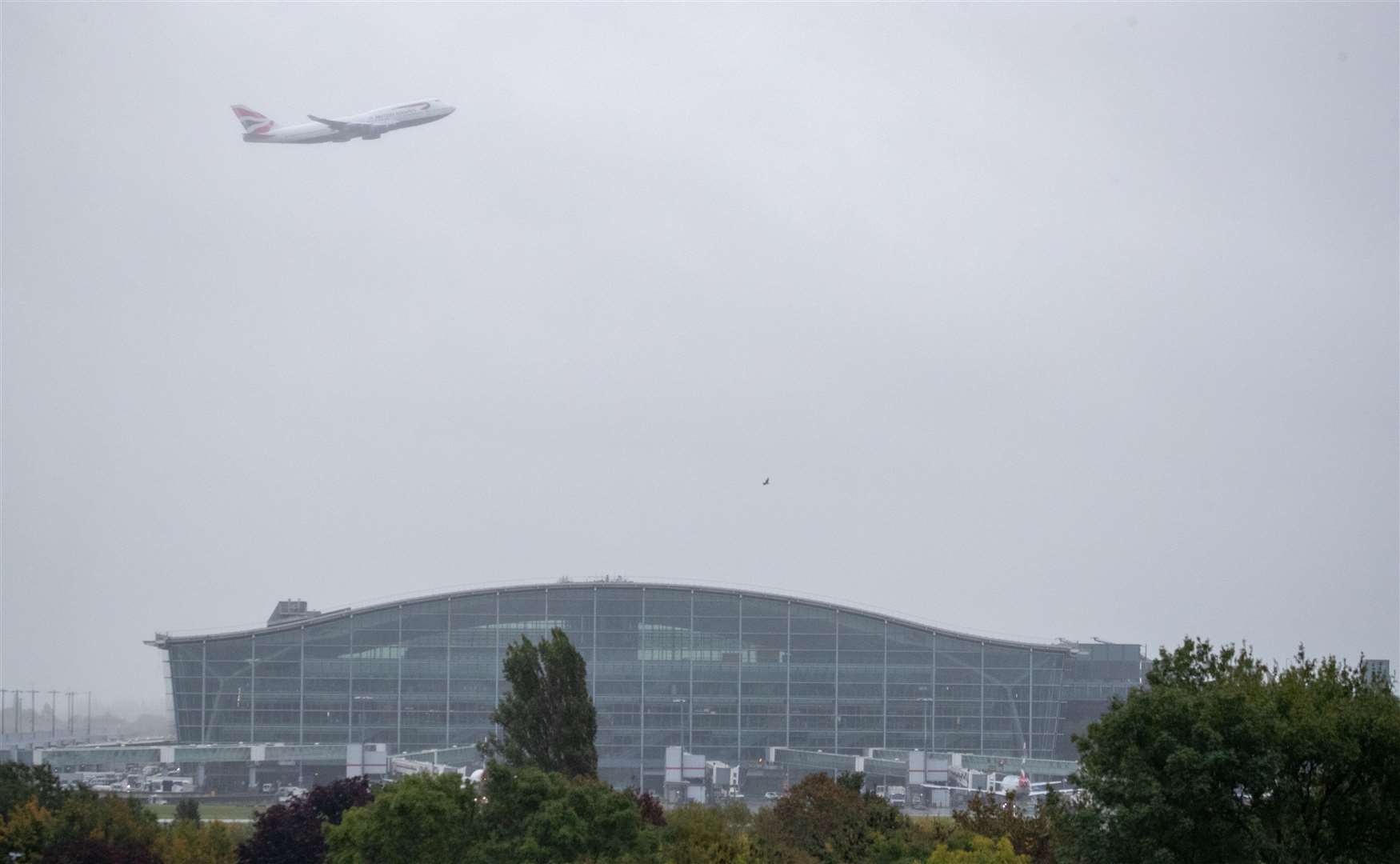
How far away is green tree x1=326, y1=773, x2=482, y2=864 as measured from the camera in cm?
4647

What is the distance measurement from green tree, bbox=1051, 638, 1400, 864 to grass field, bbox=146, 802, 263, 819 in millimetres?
68468

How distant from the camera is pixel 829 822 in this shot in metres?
53.3

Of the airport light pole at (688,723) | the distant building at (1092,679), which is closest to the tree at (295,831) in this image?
the airport light pole at (688,723)

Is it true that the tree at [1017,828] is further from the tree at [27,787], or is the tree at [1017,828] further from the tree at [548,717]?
the tree at [27,787]

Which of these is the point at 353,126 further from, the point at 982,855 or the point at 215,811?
the point at 982,855

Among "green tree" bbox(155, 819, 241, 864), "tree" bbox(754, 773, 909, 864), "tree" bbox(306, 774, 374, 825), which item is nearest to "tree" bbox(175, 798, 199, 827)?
"green tree" bbox(155, 819, 241, 864)

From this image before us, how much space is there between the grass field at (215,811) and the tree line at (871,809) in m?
21.0

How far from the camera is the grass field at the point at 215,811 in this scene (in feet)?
311

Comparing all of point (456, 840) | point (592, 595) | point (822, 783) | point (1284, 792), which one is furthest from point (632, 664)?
point (1284, 792)

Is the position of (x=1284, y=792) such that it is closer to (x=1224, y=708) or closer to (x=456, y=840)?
(x=1224, y=708)

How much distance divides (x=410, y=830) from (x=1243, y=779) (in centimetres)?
2478

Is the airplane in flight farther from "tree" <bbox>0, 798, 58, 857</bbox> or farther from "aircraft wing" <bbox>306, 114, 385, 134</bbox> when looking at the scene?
"tree" <bbox>0, 798, 58, 857</bbox>

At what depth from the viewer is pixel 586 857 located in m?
45.3

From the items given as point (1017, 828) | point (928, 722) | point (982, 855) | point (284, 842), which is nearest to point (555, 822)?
point (982, 855)
